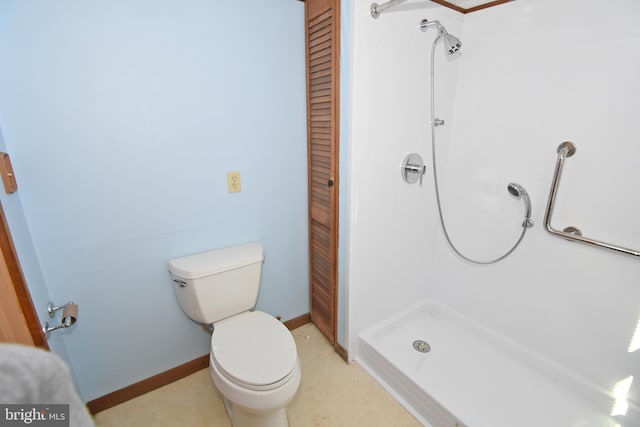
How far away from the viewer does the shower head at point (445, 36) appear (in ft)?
4.48

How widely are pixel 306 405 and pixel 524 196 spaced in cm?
150

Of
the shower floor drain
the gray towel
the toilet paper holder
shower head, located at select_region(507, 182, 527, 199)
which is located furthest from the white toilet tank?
shower head, located at select_region(507, 182, 527, 199)

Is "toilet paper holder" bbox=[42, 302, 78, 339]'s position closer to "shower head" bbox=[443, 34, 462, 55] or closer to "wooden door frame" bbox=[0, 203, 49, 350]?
"wooden door frame" bbox=[0, 203, 49, 350]

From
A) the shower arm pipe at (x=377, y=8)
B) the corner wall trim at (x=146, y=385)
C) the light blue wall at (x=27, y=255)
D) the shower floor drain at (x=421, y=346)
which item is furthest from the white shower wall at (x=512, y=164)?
the light blue wall at (x=27, y=255)

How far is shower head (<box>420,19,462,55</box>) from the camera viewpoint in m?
1.37

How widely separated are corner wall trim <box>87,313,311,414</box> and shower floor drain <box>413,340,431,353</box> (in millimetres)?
1199

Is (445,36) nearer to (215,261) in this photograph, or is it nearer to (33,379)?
(215,261)

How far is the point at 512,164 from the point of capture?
4.99 feet

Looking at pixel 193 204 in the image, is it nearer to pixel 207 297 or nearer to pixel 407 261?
pixel 207 297

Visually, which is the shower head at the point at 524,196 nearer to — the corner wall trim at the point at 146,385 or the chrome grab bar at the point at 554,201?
the chrome grab bar at the point at 554,201

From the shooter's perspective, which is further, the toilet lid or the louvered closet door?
the louvered closet door

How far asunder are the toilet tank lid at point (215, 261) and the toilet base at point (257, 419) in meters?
0.56

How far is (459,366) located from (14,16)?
93.2 inches

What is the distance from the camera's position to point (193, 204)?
1.41 metres
